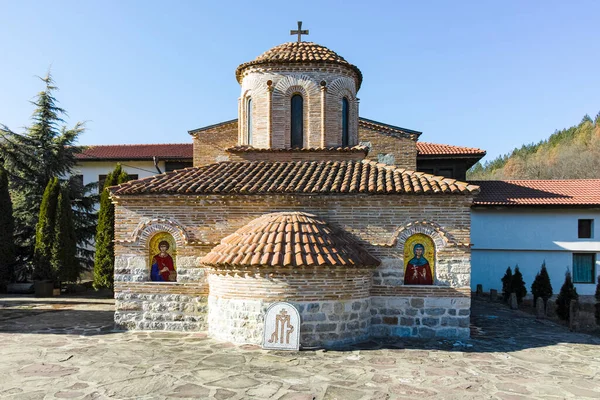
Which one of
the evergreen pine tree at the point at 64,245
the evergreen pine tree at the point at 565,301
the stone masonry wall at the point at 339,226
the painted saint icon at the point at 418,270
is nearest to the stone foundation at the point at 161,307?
the stone masonry wall at the point at 339,226

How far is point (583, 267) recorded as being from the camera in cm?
1686

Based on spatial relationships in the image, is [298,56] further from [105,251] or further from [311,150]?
[105,251]

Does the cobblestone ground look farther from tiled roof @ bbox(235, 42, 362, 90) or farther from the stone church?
tiled roof @ bbox(235, 42, 362, 90)

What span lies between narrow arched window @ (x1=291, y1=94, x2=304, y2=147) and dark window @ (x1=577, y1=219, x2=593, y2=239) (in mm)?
12618

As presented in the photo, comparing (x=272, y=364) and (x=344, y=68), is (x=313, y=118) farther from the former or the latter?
(x=272, y=364)

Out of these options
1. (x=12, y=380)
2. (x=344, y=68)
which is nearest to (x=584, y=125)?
(x=344, y=68)

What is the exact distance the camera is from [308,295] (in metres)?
7.24

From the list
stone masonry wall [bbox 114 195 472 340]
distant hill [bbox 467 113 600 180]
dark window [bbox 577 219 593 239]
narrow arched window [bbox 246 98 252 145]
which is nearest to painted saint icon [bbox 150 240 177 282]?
stone masonry wall [bbox 114 195 472 340]

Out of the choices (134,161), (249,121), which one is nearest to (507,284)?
(249,121)

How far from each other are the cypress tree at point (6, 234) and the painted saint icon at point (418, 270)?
46.5 feet

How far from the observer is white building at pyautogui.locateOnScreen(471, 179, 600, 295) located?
1661 cm

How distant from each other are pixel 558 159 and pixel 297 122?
3880cm

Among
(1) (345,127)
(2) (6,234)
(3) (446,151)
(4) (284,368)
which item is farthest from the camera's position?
(3) (446,151)

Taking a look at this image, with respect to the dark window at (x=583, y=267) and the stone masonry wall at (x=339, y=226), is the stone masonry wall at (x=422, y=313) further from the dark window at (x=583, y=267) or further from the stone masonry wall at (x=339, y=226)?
the dark window at (x=583, y=267)
